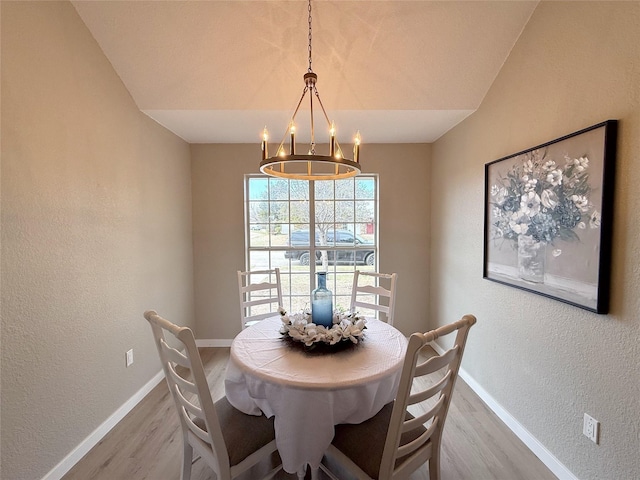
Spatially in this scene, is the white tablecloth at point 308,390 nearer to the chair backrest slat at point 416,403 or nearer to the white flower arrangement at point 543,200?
the chair backrest slat at point 416,403

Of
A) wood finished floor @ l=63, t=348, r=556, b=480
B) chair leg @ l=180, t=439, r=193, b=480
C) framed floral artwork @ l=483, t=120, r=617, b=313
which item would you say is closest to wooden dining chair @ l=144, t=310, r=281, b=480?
chair leg @ l=180, t=439, r=193, b=480

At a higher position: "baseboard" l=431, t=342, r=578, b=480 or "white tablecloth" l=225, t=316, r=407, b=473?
"white tablecloth" l=225, t=316, r=407, b=473

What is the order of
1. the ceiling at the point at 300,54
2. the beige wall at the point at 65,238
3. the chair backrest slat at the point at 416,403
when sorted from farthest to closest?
the ceiling at the point at 300,54 < the beige wall at the point at 65,238 < the chair backrest slat at the point at 416,403

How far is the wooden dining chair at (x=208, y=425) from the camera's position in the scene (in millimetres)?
1121

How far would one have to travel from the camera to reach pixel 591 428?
1442 mm

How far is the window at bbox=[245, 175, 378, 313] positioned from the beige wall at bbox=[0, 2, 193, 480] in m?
1.18

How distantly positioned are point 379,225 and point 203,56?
2.23 metres

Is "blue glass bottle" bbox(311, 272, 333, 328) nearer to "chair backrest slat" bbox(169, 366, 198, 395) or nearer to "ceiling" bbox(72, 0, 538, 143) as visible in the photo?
"chair backrest slat" bbox(169, 366, 198, 395)

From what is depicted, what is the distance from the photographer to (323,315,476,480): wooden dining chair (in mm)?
1048

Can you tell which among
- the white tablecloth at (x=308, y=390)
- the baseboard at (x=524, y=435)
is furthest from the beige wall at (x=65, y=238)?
→ the baseboard at (x=524, y=435)

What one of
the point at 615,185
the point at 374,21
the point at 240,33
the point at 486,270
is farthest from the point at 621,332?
the point at 240,33

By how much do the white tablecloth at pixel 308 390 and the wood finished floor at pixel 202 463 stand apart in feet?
1.91

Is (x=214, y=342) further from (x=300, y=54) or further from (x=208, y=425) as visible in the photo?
(x=300, y=54)

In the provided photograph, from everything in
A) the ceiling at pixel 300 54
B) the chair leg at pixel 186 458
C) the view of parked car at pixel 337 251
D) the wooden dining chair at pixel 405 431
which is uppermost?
the ceiling at pixel 300 54
